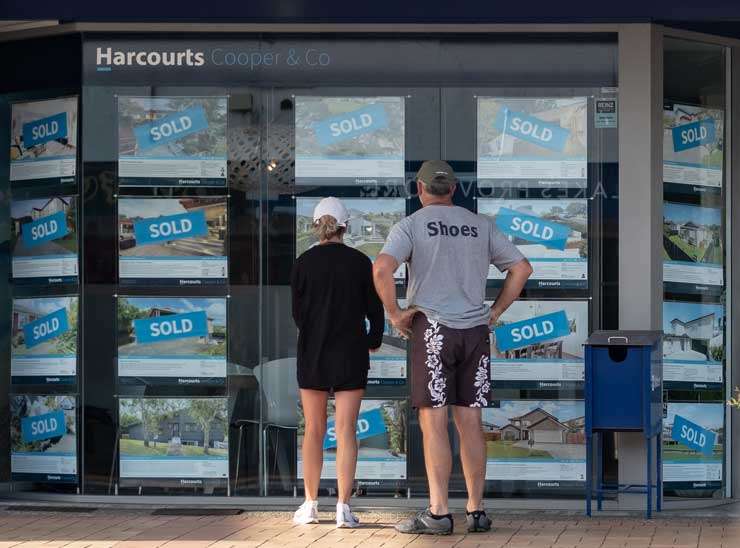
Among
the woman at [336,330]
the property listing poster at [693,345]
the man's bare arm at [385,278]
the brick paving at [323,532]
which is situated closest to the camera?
the brick paving at [323,532]

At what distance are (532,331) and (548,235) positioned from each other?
1.90ft

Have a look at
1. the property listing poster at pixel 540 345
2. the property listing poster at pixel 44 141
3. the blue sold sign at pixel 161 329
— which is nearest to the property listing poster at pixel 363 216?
the property listing poster at pixel 540 345

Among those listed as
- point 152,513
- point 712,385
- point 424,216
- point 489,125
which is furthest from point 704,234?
point 152,513

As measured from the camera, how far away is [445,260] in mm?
7621

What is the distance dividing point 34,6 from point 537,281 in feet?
10.8

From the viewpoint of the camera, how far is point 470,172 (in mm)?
8898

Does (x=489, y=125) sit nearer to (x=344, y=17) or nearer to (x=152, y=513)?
(x=344, y=17)

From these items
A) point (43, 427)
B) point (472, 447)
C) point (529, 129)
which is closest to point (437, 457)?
point (472, 447)

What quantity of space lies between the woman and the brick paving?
42 centimetres

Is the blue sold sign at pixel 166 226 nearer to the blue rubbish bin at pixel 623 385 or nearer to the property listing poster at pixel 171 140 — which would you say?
the property listing poster at pixel 171 140

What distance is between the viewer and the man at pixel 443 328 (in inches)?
299

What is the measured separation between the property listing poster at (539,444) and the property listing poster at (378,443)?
511mm

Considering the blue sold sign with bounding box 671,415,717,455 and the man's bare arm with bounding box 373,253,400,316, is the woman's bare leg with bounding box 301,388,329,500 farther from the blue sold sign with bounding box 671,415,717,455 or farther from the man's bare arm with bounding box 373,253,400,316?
the blue sold sign with bounding box 671,415,717,455

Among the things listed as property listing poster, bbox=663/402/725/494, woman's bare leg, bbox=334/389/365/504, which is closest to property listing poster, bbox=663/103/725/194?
property listing poster, bbox=663/402/725/494
